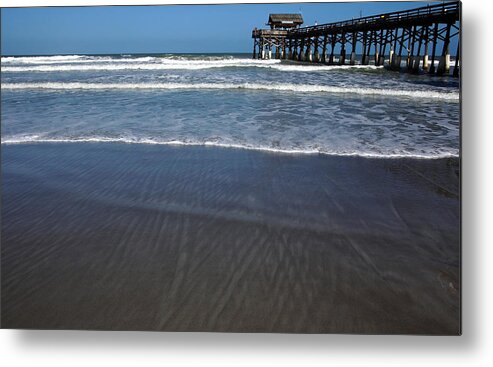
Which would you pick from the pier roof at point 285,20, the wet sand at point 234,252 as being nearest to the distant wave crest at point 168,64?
A: the pier roof at point 285,20

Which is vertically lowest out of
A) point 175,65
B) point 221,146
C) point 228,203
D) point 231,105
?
point 228,203

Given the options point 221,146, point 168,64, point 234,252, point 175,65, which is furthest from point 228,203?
point 175,65

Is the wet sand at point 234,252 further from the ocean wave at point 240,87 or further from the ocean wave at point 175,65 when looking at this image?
the ocean wave at point 240,87

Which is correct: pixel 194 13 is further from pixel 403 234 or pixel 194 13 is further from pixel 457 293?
pixel 457 293

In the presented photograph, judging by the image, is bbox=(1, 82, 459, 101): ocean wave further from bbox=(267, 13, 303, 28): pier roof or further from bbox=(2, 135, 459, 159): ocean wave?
bbox=(267, 13, 303, 28): pier roof

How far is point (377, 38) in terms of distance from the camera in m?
5.33

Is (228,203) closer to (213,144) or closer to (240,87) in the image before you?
(213,144)

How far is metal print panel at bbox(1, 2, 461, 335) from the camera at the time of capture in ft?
7.41

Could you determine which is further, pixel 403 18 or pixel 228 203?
pixel 403 18

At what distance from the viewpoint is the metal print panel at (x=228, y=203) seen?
89.0 inches

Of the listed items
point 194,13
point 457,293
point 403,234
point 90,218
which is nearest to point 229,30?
point 194,13

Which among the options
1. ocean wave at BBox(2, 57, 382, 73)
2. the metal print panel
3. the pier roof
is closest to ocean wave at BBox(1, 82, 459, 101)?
ocean wave at BBox(2, 57, 382, 73)

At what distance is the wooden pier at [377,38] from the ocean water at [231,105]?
220mm

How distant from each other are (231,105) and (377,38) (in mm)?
2150
